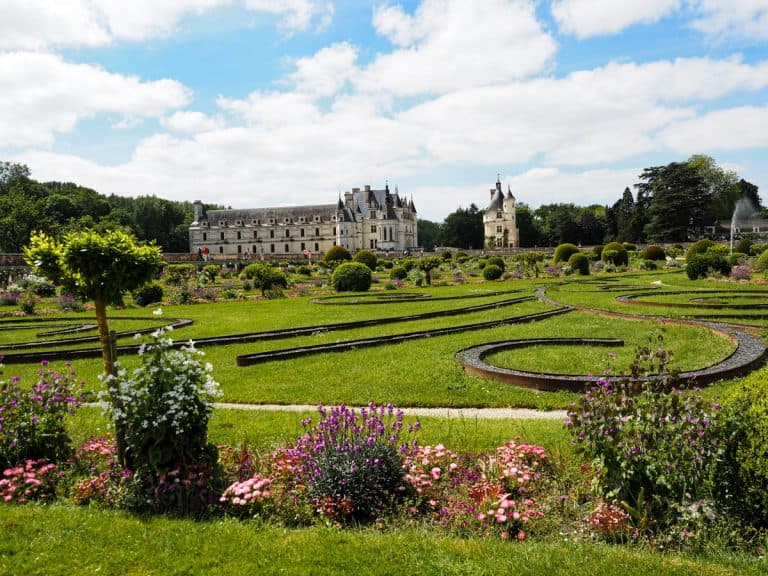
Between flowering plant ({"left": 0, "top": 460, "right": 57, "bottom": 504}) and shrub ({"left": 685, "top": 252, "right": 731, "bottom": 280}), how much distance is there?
28770 mm

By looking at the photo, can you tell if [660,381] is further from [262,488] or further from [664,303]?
[664,303]

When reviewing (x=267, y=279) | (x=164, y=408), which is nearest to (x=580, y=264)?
(x=267, y=279)

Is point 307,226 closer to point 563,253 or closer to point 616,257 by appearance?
point 563,253

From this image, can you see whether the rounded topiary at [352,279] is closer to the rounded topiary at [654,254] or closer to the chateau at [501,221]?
the rounded topiary at [654,254]

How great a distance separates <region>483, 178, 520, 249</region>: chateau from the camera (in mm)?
91250

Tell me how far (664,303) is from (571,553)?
15031mm

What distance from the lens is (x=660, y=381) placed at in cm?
515

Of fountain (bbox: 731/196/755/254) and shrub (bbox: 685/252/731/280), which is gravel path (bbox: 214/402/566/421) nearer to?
shrub (bbox: 685/252/731/280)

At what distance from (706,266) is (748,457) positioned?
2672cm

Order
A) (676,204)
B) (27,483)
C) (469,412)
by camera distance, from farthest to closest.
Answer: (676,204) < (469,412) < (27,483)

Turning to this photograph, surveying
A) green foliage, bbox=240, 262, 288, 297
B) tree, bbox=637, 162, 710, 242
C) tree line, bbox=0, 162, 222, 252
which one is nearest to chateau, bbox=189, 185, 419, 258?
tree line, bbox=0, 162, 222, 252

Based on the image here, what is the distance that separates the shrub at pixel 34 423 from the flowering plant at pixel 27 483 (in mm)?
Result: 205

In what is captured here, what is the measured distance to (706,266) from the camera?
89.9ft

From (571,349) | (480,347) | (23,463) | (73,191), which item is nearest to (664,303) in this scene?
(571,349)
